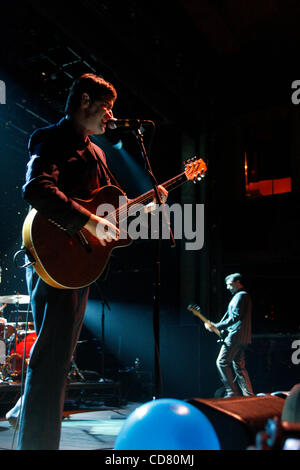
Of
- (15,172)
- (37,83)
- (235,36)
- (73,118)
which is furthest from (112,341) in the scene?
(73,118)

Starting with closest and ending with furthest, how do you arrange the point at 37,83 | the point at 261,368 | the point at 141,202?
1. the point at 141,202
2. the point at 37,83
3. the point at 261,368

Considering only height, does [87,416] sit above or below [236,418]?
below

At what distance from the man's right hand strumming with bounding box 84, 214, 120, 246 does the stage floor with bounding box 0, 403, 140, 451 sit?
126 centimetres

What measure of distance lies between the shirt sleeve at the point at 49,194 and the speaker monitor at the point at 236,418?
1.03 m

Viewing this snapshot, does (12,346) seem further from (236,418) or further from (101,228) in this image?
(236,418)

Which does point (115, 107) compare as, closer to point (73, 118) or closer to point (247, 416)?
point (73, 118)

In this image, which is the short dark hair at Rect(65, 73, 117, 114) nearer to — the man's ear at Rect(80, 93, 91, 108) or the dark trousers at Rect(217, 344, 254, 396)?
the man's ear at Rect(80, 93, 91, 108)

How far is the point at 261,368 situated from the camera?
8.94 meters

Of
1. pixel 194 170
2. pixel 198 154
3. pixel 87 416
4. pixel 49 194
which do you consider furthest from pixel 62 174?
pixel 198 154

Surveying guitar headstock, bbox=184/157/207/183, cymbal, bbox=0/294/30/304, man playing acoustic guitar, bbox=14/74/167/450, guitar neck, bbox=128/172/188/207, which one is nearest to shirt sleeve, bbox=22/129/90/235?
man playing acoustic guitar, bbox=14/74/167/450

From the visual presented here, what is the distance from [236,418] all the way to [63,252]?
1.10 metres

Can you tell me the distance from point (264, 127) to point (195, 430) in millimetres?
9085

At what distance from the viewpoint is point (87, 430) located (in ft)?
14.7

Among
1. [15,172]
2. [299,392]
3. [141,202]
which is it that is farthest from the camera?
[15,172]
